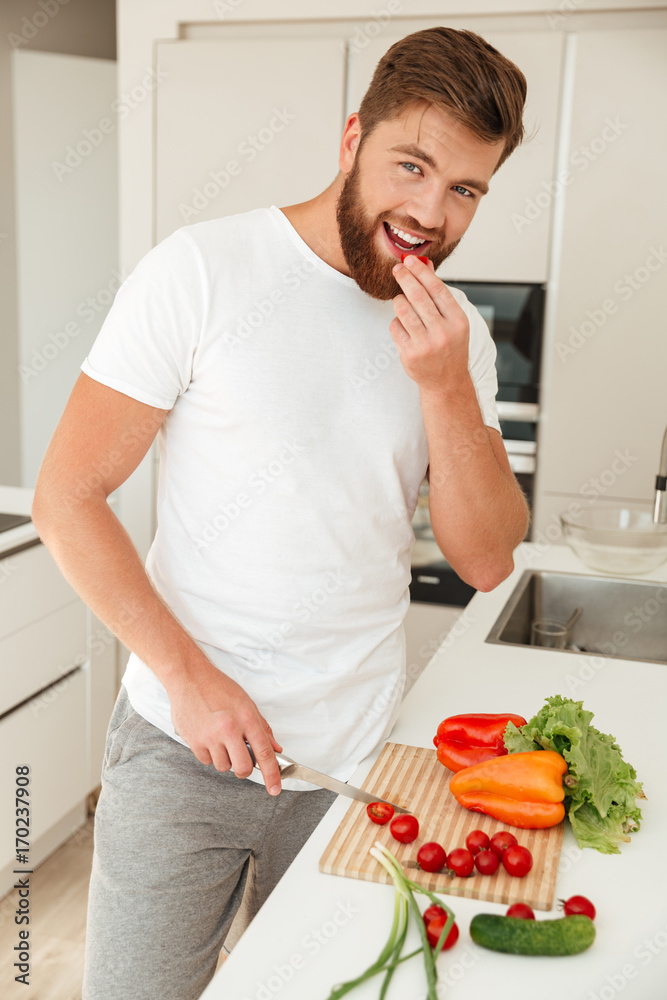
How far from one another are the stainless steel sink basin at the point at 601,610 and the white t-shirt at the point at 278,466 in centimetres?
83

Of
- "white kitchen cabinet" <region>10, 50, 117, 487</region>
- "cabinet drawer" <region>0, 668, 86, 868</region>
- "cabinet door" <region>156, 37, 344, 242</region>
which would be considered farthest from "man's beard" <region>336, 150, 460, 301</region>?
"white kitchen cabinet" <region>10, 50, 117, 487</region>

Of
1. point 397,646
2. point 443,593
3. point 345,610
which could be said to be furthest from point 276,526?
point 443,593

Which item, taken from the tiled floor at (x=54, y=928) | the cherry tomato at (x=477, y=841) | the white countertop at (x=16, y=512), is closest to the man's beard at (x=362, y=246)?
the cherry tomato at (x=477, y=841)

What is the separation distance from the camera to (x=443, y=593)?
2998 mm

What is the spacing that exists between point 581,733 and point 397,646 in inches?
11.7

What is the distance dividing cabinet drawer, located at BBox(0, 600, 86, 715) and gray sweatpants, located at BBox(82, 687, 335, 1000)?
0.99 meters

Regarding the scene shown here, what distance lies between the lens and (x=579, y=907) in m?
0.88

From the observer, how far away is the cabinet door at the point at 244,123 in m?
2.81

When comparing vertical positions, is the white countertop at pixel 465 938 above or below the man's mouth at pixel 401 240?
below

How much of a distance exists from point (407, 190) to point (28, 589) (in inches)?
55.9

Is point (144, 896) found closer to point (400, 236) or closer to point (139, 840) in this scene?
point (139, 840)

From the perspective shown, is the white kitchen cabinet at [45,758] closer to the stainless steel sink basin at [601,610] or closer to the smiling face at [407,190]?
the stainless steel sink basin at [601,610]

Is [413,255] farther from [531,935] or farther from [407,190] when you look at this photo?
[531,935]

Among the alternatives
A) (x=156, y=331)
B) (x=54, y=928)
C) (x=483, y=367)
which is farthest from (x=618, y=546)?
(x=54, y=928)
